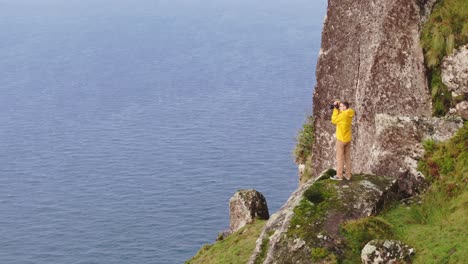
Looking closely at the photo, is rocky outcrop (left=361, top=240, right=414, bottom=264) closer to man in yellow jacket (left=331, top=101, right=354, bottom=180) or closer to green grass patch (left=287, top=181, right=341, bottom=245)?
green grass patch (left=287, top=181, right=341, bottom=245)

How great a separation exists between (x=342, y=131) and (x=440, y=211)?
438 cm

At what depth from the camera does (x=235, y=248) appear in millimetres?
32750

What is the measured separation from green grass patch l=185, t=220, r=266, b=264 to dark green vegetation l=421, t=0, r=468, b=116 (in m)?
10.0

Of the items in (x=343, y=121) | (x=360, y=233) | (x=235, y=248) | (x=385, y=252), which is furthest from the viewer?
(x=235, y=248)

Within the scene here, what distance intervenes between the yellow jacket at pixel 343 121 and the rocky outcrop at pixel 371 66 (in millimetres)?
3030

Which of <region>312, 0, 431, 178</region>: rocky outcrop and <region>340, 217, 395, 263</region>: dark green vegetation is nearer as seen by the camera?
<region>340, 217, 395, 263</region>: dark green vegetation

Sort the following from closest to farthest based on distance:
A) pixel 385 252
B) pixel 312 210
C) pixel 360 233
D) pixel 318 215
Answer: pixel 385 252 < pixel 360 233 < pixel 318 215 < pixel 312 210

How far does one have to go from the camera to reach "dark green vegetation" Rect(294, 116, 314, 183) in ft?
136

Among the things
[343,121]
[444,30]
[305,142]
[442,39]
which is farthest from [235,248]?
[444,30]

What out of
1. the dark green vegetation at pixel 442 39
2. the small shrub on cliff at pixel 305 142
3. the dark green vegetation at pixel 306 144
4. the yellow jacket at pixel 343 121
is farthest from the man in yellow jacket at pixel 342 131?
the small shrub on cliff at pixel 305 142

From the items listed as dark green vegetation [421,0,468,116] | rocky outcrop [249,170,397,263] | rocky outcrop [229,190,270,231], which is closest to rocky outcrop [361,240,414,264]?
rocky outcrop [249,170,397,263]

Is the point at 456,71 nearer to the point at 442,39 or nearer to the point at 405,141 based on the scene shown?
the point at 442,39

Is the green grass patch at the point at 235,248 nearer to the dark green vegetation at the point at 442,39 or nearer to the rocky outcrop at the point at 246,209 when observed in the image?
the rocky outcrop at the point at 246,209

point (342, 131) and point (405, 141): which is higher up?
point (342, 131)
